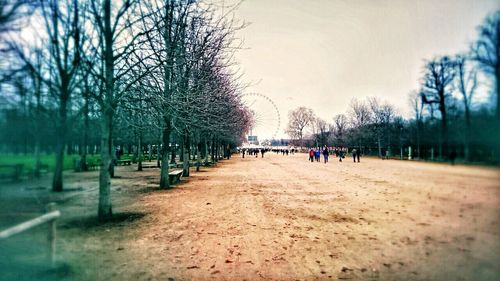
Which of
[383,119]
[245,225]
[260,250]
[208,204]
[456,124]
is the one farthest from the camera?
[208,204]

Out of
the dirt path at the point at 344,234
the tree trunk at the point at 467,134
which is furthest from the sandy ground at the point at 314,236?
the tree trunk at the point at 467,134

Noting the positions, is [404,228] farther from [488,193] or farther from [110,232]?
[110,232]

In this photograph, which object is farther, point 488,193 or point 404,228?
point 404,228

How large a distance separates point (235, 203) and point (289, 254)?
411 centimetres

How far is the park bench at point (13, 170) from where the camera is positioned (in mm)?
1309

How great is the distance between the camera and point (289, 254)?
12.0 ft

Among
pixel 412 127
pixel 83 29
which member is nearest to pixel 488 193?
pixel 412 127

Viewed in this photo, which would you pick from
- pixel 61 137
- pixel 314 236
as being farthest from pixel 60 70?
pixel 314 236

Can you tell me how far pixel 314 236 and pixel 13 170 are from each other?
13.1ft

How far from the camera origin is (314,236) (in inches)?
175

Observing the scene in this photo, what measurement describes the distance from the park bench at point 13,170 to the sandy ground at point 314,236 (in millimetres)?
196

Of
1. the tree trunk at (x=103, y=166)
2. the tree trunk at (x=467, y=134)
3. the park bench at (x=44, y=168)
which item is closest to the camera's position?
the tree trunk at (x=467, y=134)

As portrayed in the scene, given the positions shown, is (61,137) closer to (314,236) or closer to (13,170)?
(13,170)

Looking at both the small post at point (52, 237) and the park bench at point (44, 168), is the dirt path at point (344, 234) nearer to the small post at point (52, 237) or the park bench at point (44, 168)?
the small post at point (52, 237)
